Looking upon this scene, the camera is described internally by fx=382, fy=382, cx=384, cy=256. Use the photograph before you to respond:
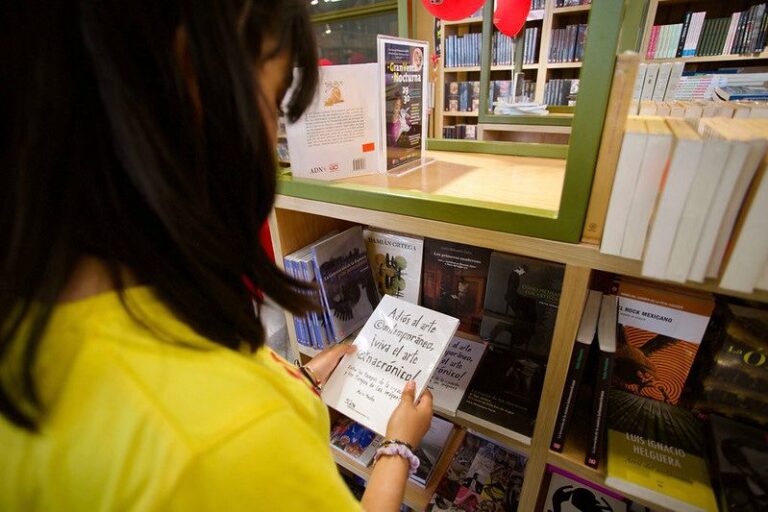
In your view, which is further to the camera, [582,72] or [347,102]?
[347,102]

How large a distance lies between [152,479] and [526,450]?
74 centimetres

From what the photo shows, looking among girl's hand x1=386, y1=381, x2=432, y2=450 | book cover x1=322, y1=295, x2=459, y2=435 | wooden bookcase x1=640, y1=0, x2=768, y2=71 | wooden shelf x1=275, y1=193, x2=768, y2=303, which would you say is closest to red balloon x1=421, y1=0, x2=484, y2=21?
wooden shelf x1=275, y1=193, x2=768, y2=303

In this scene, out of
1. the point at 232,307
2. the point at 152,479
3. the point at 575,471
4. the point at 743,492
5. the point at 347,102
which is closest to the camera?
the point at 152,479

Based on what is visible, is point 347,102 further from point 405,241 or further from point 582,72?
point 582,72

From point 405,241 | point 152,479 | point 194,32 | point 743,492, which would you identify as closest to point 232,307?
point 152,479

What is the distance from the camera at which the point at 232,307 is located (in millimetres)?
451

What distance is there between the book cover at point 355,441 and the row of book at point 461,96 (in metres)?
3.91

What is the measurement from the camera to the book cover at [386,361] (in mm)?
860

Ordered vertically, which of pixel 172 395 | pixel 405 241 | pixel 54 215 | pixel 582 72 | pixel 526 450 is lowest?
pixel 526 450

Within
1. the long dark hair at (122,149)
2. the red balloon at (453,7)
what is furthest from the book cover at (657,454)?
the red balloon at (453,7)

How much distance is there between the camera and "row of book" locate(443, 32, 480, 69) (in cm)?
408

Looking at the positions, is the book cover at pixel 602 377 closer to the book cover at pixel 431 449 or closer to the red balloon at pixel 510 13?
the book cover at pixel 431 449

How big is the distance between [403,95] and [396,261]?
0.44m

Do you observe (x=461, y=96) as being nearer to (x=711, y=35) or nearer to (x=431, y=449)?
(x=711, y=35)
